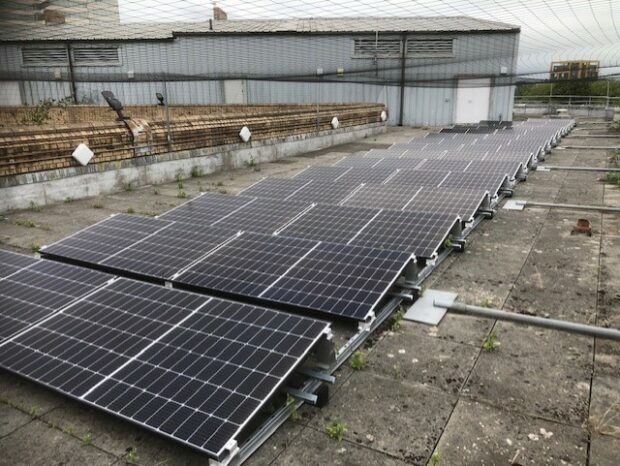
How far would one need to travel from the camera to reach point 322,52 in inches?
1407

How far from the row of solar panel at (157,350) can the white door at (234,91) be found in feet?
103

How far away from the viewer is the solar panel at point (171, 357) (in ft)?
13.9

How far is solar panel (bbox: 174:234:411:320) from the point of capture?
21.0 feet

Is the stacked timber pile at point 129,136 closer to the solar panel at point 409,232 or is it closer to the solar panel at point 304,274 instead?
the solar panel at point 304,274

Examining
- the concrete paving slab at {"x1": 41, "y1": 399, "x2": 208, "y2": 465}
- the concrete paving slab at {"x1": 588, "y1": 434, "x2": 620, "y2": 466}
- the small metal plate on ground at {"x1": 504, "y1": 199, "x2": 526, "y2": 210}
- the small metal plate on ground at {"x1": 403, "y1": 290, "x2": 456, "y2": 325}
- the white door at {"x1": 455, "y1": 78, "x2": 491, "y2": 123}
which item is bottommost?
the concrete paving slab at {"x1": 41, "y1": 399, "x2": 208, "y2": 465}

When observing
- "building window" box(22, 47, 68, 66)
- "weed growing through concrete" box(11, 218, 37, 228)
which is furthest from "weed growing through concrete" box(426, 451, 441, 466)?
"building window" box(22, 47, 68, 66)

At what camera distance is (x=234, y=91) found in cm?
3616

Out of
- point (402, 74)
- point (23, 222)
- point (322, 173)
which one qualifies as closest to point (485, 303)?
point (322, 173)

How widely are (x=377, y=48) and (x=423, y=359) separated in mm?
33993

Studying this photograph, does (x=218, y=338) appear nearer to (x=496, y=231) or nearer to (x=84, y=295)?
(x=84, y=295)

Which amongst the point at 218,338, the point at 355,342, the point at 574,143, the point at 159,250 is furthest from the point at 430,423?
the point at 574,143

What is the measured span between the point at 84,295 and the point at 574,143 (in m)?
27.3

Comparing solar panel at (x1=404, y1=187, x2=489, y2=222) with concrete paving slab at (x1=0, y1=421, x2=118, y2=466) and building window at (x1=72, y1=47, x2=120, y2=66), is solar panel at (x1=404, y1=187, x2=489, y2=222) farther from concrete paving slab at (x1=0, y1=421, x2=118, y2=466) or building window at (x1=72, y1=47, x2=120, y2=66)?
building window at (x1=72, y1=47, x2=120, y2=66)

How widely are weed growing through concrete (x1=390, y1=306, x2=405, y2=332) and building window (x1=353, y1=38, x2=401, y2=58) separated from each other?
→ 32.7 metres
